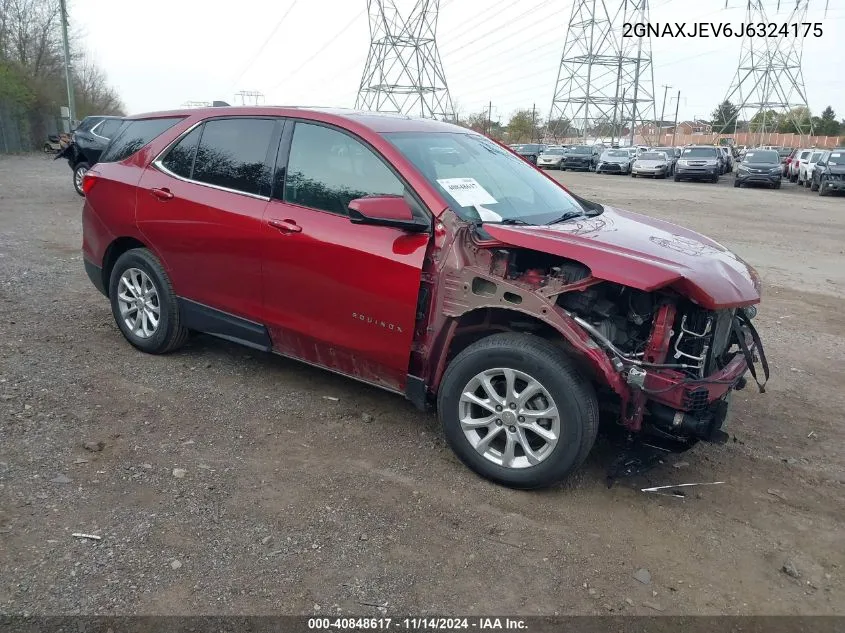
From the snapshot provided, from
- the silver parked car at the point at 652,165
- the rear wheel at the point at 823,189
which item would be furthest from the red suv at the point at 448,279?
the silver parked car at the point at 652,165

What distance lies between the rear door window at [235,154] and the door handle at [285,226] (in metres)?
0.27

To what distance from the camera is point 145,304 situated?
4.95 m

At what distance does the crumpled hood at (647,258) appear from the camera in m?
3.07

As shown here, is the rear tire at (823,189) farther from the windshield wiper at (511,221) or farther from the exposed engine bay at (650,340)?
the windshield wiper at (511,221)

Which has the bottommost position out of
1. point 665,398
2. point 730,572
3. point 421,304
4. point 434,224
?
point 730,572

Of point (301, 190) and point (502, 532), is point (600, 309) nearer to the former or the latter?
point (502, 532)

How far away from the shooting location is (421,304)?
359 centimetres

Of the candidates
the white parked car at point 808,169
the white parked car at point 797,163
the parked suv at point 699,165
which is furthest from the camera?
the parked suv at point 699,165

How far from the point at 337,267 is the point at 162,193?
169cm

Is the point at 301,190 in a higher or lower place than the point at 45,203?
higher

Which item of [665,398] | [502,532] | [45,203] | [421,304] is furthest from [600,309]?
[45,203]

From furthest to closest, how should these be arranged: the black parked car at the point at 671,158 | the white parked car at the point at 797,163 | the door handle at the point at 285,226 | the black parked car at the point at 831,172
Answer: the black parked car at the point at 671,158 < the white parked car at the point at 797,163 < the black parked car at the point at 831,172 < the door handle at the point at 285,226

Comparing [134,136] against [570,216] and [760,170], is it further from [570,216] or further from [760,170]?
[760,170]

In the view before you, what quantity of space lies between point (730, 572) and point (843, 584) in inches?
18.1
